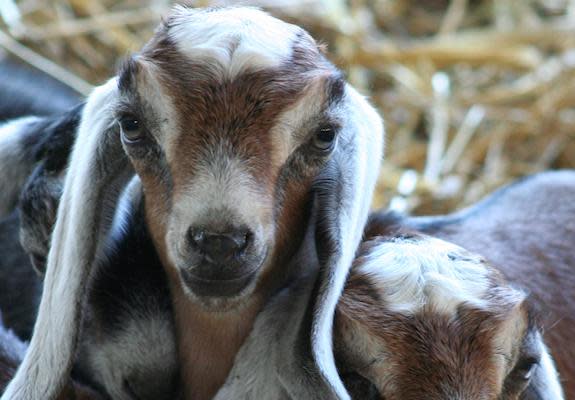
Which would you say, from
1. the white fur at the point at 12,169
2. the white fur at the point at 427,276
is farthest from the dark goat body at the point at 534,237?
the white fur at the point at 12,169

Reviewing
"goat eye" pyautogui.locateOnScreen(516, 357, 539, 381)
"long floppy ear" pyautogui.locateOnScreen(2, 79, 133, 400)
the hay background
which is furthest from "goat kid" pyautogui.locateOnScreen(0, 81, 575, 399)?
the hay background

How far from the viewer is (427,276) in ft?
10.4

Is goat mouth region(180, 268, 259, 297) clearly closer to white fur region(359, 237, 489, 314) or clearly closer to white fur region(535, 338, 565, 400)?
white fur region(359, 237, 489, 314)

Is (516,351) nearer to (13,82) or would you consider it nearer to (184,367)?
(184,367)

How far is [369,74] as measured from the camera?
24.2 feet

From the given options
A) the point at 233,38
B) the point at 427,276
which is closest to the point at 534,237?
the point at 427,276

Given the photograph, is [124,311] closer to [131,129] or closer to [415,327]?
[131,129]

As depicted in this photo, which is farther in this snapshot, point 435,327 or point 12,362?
point 12,362

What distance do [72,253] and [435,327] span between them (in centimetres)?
95

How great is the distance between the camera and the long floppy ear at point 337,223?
3160 mm

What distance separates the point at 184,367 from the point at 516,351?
0.91 m

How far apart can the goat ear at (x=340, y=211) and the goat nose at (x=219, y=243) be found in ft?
0.97

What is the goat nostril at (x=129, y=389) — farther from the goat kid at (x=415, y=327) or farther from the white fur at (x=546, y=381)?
the white fur at (x=546, y=381)

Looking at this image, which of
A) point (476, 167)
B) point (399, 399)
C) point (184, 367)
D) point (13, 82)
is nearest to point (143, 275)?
point (184, 367)
